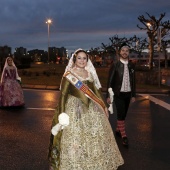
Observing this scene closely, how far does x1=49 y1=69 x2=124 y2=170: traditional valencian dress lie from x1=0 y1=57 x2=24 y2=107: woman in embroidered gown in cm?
723

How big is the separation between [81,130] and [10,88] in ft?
25.2

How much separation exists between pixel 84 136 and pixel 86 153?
0.72 ft

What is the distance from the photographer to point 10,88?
12.0 m

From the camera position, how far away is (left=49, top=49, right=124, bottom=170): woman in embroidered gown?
4.68m

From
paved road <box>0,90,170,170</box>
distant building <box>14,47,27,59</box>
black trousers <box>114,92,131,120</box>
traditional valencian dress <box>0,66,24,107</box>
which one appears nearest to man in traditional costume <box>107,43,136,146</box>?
black trousers <box>114,92,131,120</box>

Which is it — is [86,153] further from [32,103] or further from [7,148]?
[32,103]

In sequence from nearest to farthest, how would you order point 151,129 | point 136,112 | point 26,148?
point 26,148, point 151,129, point 136,112

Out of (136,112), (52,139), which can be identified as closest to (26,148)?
(52,139)

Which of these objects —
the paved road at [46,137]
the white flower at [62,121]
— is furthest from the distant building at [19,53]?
the white flower at [62,121]

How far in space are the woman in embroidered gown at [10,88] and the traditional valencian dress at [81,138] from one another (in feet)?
23.7

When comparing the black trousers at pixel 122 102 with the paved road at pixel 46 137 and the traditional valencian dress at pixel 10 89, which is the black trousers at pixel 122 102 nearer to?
the paved road at pixel 46 137

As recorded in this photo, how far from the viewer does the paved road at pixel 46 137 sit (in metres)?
5.83

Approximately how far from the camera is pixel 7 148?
669 cm

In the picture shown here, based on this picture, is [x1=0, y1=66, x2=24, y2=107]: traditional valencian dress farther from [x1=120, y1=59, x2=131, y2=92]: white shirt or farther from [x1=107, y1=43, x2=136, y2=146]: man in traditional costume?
[x1=120, y1=59, x2=131, y2=92]: white shirt
